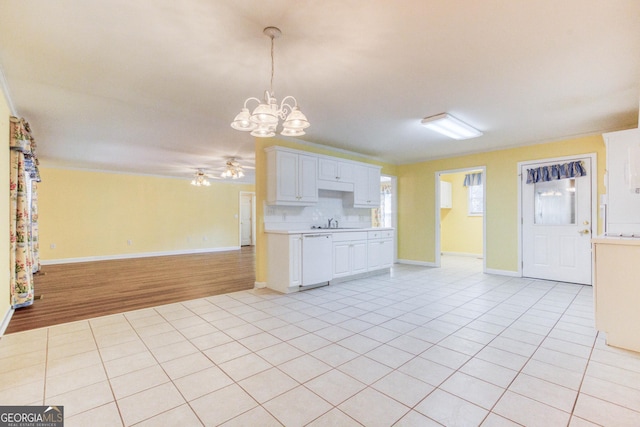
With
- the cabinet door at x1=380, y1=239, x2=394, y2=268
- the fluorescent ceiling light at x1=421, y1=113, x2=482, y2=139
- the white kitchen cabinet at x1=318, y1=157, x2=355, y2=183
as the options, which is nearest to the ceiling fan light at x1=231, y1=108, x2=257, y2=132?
the fluorescent ceiling light at x1=421, y1=113, x2=482, y2=139

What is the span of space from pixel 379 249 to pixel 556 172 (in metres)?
3.22

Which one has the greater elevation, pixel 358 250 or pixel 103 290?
pixel 358 250

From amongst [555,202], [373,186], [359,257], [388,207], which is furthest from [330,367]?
[388,207]

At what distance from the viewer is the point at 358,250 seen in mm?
5309

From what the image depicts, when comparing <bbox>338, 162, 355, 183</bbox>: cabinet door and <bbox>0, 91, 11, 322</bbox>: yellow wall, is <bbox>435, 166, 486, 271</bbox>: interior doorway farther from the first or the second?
<bbox>0, 91, 11, 322</bbox>: yellow wall

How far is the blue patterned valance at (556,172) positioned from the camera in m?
4.71

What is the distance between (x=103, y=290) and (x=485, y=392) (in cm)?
529

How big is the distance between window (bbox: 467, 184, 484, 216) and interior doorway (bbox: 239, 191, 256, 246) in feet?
24.9

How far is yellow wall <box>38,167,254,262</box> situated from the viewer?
7.40 meters

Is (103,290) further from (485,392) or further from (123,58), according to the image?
(485,392)

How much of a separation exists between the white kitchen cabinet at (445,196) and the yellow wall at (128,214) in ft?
22.6

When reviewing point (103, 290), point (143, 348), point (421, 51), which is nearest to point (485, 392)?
point (421, 51)

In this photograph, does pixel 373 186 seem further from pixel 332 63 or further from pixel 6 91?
pixel 6 91

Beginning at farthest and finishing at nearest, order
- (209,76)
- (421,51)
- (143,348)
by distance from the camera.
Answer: (209,76) < (143,348) < (421,51)
